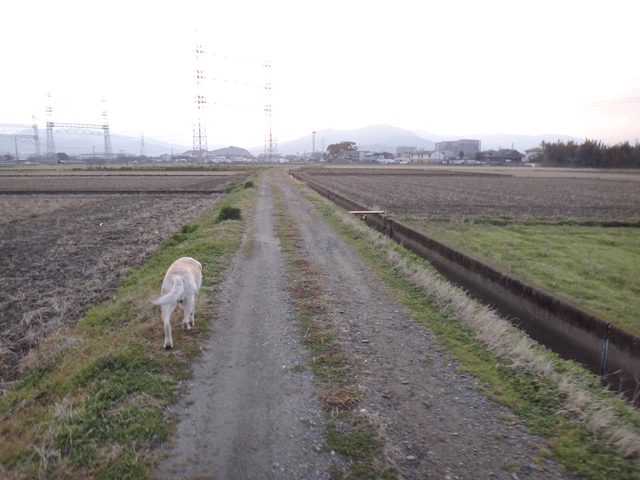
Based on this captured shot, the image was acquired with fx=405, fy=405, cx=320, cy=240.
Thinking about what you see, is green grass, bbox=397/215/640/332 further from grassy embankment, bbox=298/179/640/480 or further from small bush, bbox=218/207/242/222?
small bush, bbox=218/207/242/222

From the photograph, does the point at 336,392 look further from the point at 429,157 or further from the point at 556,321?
the point at 429,157

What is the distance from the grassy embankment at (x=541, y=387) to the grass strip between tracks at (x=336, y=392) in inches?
63.9

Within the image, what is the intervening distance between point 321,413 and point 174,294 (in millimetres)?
2559

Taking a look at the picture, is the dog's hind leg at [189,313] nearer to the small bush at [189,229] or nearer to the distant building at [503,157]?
the small bush at [189,229]

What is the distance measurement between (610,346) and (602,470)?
11.1 ft

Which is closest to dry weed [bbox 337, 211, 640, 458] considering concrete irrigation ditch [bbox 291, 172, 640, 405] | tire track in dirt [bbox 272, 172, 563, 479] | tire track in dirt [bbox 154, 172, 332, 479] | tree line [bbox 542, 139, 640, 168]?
tire track in dirt [bbox 272, 172, 563, 479]

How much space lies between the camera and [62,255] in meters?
12.1

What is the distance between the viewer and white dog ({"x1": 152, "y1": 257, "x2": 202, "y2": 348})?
5.52 meters

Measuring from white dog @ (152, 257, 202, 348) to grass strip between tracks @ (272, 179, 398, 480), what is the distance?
1738 mm

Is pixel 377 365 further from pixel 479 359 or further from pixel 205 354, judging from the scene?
pixel 205 354

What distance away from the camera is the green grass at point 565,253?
8914 mm

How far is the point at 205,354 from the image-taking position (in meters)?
5.65

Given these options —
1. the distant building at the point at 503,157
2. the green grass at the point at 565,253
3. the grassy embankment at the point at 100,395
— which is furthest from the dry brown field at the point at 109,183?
the distant building at the point at 503,157

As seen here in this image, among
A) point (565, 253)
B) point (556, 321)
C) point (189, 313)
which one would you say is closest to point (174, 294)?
point (189, 313)
